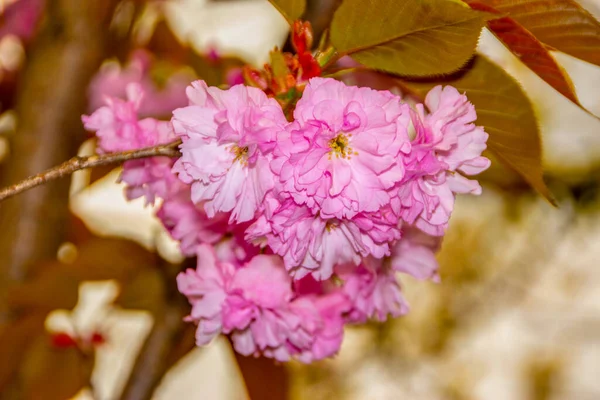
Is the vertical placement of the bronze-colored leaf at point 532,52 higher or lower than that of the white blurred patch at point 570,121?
higher

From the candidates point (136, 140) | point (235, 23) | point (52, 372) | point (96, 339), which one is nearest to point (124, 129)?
point (136, 140)

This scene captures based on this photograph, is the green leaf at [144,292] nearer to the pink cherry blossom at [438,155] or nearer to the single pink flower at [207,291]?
the single pink flower at [207,291]

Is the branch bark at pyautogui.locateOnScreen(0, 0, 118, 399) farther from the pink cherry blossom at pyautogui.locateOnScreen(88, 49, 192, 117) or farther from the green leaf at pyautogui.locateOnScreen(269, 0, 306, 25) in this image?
the green leaf at pyautogui.locateOnScreen(269, 0, 306, 25)

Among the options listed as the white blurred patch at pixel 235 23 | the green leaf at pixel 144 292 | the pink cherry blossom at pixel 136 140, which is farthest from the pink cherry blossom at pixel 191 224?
the white blurred patch at pixel 235 23

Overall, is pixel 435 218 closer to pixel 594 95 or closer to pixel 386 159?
pixel 386 159

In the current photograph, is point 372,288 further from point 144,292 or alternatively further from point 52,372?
point 52,372

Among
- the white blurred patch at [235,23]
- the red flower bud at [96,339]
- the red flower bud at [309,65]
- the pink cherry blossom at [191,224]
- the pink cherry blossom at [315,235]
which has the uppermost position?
the red flower bud at [309,65]

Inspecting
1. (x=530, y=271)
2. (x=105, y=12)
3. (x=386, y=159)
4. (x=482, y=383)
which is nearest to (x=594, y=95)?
(x=530, y=271)
